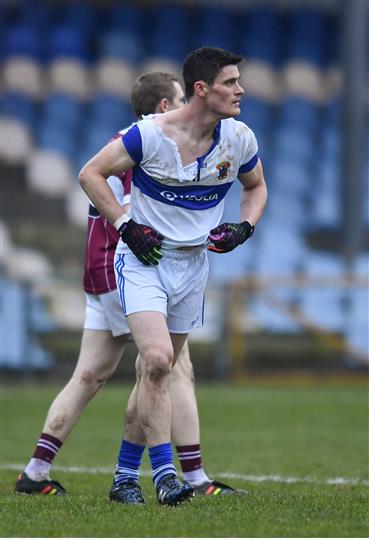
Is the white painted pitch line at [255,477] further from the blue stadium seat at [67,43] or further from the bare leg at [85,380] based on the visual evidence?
the blue stadium seat at [67,43]

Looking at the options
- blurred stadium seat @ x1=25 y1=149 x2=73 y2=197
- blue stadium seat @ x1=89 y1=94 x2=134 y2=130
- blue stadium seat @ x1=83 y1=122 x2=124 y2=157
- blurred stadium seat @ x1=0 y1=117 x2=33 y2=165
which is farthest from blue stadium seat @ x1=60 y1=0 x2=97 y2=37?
blurred stadium seat @ x1=25 y1=149 x2=73 y2=197

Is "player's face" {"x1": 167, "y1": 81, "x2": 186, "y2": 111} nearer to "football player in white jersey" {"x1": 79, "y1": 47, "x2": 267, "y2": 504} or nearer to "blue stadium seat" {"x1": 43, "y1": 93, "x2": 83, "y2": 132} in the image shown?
"football player in white jersey" {"x1": 79, "y1": 47, "x2": 267, "y2": 504}

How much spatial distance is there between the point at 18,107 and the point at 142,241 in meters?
17.1

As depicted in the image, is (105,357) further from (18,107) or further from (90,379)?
(18,107)

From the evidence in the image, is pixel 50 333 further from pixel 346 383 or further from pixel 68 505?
pixel 68 505

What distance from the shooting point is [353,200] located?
19734 millimetres

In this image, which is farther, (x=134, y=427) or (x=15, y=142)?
(x=15, y=142)

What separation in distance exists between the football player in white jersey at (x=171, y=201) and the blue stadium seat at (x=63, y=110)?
16.5 m

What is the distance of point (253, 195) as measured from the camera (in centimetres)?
714

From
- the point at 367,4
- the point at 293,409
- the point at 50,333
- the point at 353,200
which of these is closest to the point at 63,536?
the point at 293,409

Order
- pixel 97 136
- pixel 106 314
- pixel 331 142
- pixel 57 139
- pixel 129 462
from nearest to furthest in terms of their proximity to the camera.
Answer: pixel 129 462, pixel 106 314, pixel 57 139, pixel 97 136, pixel 331 142

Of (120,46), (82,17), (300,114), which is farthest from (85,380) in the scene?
(82,17)

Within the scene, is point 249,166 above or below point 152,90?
below

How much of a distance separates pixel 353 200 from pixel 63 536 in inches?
583
